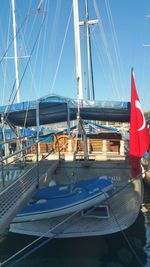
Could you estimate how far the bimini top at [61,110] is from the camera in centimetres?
1268

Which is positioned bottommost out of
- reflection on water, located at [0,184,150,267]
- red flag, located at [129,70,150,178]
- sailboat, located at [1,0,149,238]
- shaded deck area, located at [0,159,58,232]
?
reflection on water, located at [0,184,150,267]

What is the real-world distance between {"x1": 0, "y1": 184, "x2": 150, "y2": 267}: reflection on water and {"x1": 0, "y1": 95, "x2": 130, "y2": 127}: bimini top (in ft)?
20.4

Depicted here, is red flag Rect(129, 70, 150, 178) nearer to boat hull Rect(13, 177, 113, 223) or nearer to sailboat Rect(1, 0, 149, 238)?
sailboat Rect(1, 0, 149, 238)

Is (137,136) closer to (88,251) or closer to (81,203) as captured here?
(81,203)

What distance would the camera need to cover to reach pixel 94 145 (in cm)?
1583

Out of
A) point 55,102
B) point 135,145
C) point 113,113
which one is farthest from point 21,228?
point 113,113

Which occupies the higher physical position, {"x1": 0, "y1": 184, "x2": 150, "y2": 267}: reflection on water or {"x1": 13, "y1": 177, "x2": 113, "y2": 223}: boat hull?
{"x1": 13, "y1": 177, "x2": 113, "y2": 223}: boat hull

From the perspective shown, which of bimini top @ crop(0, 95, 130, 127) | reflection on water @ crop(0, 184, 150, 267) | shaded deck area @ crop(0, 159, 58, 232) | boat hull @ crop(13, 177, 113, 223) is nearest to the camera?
shaded deck area @ crop(0, 159, 58, 232)

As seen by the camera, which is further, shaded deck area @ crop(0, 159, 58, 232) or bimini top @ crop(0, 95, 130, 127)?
bimini top @ crop(0, 95, 130, 127)

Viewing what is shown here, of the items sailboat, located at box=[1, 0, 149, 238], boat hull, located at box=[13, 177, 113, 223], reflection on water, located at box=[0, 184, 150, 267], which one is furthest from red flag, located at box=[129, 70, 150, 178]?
reflection on water, located at box=[0, 184, 150, 267]

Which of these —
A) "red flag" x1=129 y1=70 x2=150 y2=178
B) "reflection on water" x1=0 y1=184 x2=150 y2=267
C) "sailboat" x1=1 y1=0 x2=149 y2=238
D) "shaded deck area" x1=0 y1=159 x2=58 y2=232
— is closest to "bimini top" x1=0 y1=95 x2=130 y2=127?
"sailboat" x1=1 y1=0 x2=149 y2=238

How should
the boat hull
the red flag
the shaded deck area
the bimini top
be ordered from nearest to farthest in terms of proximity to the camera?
the shaded deck area → the boat hull → the red flag → the bimini top

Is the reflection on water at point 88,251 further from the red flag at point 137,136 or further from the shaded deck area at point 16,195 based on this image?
the red flag at point 137,136

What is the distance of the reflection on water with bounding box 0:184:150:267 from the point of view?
632cm
